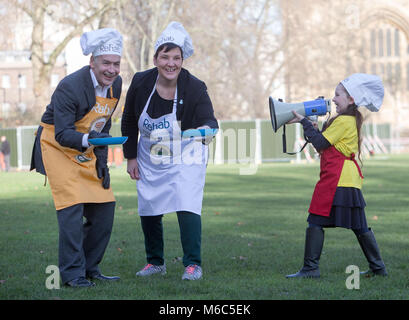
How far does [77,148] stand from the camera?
19.7 ft

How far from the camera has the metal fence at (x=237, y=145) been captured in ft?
132

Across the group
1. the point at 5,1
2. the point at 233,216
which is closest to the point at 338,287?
the point at 233,216

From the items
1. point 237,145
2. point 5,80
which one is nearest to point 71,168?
point 237,145

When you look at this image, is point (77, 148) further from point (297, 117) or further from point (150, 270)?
point (297, 117)

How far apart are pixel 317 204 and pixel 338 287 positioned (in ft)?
2.67

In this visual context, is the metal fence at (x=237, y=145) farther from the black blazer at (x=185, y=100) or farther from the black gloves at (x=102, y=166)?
the black gloves at (x=102, y=166)

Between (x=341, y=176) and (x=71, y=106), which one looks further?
(x=341, y=176)

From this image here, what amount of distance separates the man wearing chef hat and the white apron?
49 cm

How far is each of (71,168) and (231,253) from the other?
9.02 ft

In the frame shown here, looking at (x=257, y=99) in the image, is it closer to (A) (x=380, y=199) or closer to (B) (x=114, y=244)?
(A) (x=380, y=199)

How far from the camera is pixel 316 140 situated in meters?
6.52

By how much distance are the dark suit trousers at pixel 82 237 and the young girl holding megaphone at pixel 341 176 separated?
1.70 metres

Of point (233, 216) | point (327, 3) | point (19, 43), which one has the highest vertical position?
point (327, 3)

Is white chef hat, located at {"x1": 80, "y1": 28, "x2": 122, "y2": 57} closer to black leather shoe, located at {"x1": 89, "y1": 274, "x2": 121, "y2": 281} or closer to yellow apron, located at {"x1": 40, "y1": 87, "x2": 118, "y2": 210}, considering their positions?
yellow apron, located at {"x1": 40, "y1": 87, "x2": 118, "y2": 210}
